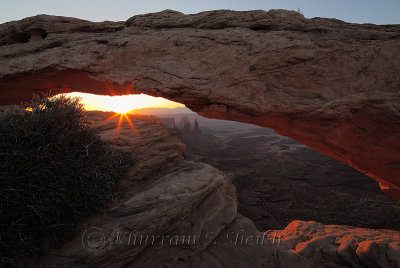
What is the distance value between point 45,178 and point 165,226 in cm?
269

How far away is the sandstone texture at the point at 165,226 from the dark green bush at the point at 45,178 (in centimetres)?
39

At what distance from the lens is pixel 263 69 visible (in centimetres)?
529

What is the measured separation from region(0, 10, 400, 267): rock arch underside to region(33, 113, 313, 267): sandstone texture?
0.03 m

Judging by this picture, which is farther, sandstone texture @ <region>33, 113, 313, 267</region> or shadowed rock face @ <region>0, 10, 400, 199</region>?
shadowed rock face @ <region>0, 10, 400, 199</region>

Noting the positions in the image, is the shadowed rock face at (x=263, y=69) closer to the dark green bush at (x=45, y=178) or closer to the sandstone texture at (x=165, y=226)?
the sandstone texture at (x=165, y=226)

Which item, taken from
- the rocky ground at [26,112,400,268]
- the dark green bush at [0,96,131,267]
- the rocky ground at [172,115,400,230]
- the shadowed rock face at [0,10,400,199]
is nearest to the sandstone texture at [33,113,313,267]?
the rocky ground at [26,112,400,268]

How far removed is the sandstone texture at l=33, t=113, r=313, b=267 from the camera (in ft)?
11.0

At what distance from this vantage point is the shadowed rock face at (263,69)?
5.00 m

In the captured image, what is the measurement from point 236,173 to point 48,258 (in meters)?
14.1

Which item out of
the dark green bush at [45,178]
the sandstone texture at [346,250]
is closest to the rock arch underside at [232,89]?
the sandstone texture at [346,250]

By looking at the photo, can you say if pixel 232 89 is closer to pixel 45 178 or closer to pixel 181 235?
pixel 181 235

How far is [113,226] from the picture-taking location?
3535 millimetres

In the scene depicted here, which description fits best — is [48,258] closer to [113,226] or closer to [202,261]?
[113,226]

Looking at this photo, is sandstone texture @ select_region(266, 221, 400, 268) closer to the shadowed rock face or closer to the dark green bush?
the shadowed rock face
